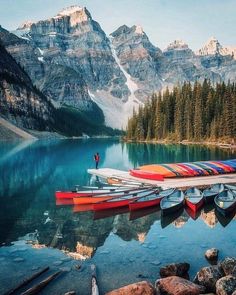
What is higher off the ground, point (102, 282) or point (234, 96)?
point (234, 96)

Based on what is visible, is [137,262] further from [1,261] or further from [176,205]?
[176,205]

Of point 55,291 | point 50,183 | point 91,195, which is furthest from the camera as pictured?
point 50,183

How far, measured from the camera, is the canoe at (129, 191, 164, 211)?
3516 cm

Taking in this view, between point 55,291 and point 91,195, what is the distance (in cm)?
1890

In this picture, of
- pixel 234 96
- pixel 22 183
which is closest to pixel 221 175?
pixel 22 183

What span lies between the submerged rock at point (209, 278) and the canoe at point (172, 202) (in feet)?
48.1

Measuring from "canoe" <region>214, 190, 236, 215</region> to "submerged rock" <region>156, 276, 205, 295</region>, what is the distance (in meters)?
17.0

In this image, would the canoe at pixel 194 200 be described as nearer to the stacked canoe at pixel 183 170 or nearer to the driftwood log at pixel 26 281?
the stacked canoe at pixel 183 170

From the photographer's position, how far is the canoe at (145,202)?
115 feet

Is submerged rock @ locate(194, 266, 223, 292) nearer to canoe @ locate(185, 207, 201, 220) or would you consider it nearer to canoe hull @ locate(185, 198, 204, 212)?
canoe @ locate(185, 207, 201, 220)

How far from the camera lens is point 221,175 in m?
49.8

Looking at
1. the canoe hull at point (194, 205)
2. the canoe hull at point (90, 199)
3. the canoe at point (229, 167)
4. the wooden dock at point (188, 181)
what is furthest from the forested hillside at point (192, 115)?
the canoe hull at point (90, 199)

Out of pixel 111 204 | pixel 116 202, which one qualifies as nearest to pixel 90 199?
pixel 111 204

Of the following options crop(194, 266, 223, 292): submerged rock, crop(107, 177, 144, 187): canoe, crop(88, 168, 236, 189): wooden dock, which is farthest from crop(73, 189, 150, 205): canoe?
crop(194, 266, 223, 292): submerged rock
